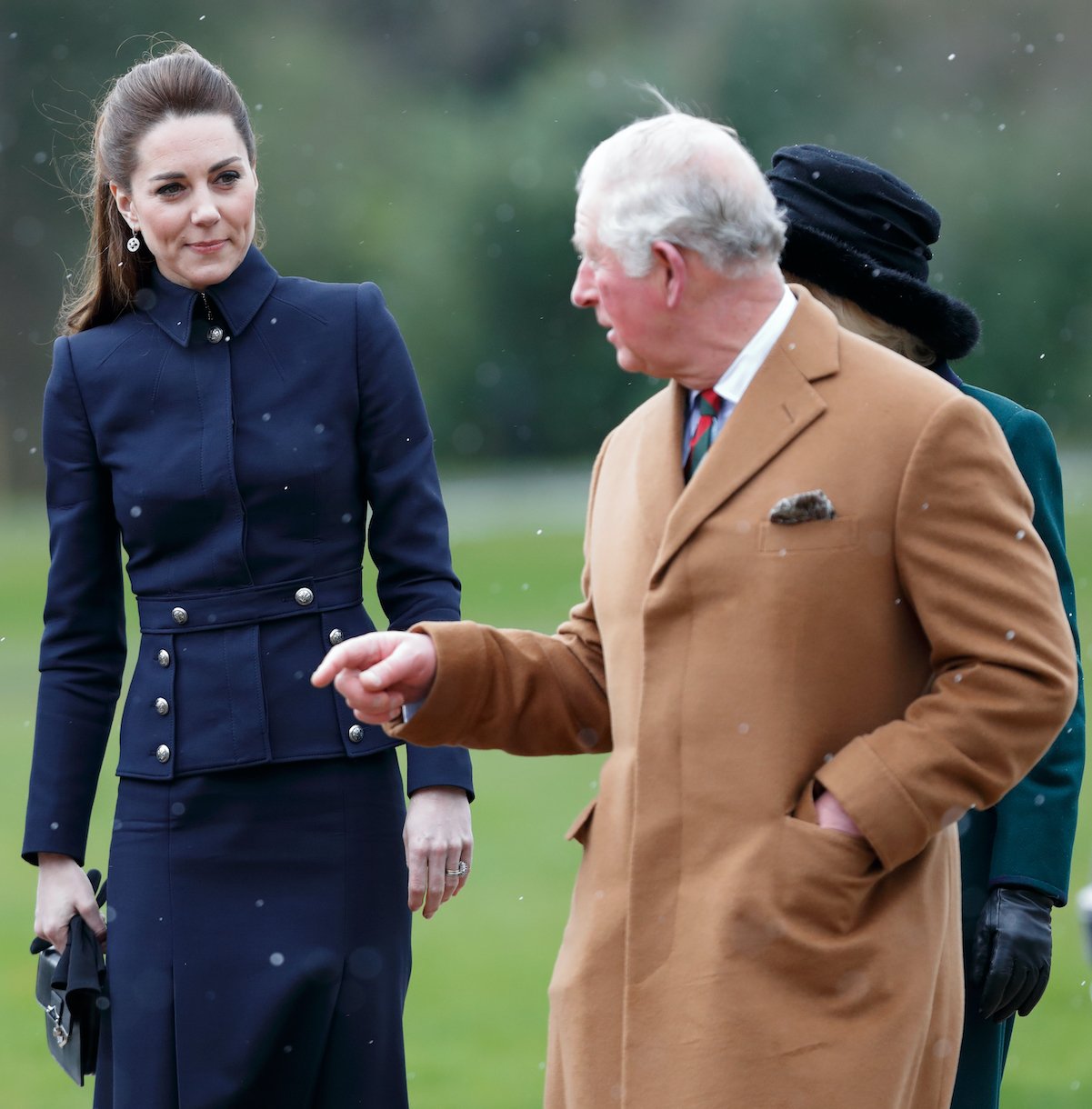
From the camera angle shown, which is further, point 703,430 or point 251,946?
point 251,946

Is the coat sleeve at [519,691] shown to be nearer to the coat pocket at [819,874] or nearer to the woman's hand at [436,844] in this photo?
the woman's hand at [436,844]

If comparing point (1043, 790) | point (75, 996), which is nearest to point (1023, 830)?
point (1043, 790)

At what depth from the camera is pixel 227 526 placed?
3.28m

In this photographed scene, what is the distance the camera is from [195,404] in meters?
3.35

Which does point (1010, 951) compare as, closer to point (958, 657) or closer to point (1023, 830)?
point (1023, 830)

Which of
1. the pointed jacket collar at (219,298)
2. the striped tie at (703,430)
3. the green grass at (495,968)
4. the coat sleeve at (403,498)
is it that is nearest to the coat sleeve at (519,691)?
the striped tie at (703,430)

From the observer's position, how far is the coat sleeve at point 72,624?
3.37 metres

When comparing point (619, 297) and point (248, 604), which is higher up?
point (619, 297)

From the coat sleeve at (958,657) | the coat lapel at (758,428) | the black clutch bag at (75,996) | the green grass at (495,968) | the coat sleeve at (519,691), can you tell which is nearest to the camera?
the coat sleeve at (958,657)

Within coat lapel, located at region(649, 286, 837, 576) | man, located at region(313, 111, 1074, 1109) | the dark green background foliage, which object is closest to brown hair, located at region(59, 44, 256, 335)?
man, located at region(313, 111, 1074, 1109)

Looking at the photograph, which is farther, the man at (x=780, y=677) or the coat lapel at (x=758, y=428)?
the coat lapel at (x=758, y=428)

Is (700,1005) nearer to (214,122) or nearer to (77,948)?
(77,948)

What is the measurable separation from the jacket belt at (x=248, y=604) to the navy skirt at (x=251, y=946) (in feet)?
0.86

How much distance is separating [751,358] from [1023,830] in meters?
1.01
